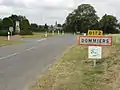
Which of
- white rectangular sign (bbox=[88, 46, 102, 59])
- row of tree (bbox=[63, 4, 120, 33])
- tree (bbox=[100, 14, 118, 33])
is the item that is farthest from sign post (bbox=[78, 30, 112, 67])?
row of tree (bbox=[63, 4, 120, 33])

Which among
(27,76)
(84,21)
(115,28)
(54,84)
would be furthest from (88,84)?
(84,21)

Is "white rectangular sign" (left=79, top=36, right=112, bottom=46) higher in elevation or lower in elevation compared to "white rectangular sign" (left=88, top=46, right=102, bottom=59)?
higher

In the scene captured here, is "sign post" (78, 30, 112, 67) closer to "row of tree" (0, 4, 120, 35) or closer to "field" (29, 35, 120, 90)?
"field" (29, 35, 120, 90)

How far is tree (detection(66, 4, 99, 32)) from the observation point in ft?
377

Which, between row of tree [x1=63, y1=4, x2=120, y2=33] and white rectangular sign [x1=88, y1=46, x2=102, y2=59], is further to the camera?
row of tree [x1=63, y1=4, x2=120, y2=33]

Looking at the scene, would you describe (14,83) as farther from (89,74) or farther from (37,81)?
(89,74)

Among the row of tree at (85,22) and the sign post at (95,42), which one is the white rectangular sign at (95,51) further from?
the row of tree at (85,22)

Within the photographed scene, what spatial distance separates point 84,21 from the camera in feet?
383

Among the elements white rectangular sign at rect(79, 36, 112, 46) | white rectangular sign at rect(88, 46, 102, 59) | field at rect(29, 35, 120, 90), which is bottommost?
field at rect(29, 35, 120, 90)

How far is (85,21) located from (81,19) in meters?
2.97

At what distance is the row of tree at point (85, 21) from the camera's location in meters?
107

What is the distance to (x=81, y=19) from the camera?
11888 centimetres

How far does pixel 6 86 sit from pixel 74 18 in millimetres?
109434

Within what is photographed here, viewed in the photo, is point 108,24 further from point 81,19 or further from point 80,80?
point 80,80
